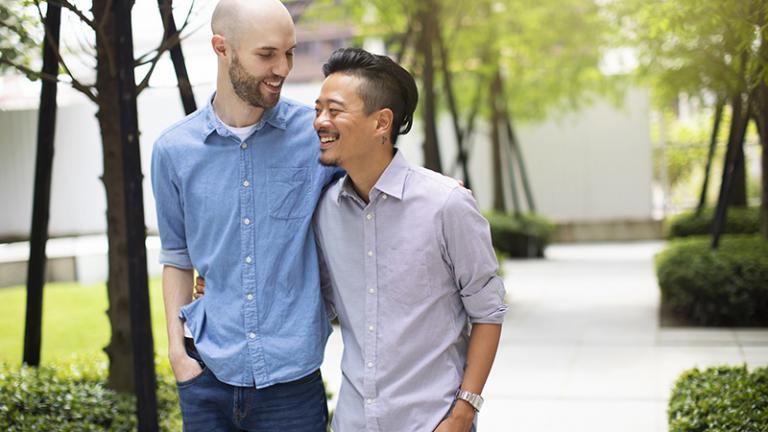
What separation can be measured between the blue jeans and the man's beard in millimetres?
611

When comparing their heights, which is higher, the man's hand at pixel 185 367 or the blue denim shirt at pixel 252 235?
the blue denim shirt at pixel 252 235

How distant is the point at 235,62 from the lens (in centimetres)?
241

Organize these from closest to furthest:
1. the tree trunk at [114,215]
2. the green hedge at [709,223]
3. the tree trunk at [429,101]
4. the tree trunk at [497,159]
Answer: the tree trunk at [114,215]
the tree trunk at [429,101]
the green hedge at [709,223]
the tree trunk at [497,159]

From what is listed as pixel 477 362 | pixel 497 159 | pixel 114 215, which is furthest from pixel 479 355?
pixel 497 159

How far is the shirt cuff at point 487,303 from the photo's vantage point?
2307mm

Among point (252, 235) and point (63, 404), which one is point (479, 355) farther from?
point (63, 404)

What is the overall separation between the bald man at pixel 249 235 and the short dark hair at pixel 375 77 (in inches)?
6.6

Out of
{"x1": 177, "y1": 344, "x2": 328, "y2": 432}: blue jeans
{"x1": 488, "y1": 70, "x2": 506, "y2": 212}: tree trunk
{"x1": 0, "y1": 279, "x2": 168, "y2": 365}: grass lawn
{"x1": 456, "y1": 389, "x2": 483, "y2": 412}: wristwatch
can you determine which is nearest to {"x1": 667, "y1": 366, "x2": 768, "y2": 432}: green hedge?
{"x1": 456, "y1": 389, "x2": 483, "y2": 412}: wristwatch

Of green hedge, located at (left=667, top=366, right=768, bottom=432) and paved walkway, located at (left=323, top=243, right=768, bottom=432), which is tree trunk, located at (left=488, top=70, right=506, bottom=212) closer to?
paved walkway, located at (left=323, top=243, right=768, bottom=432)

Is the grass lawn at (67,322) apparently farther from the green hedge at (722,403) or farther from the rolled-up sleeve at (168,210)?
the rolled-up sleeve at (168,210)

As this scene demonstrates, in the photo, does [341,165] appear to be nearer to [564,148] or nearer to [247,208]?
[247,208]

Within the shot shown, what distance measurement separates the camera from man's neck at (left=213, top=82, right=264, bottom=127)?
2482 mm

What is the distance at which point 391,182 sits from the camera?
2305 mm

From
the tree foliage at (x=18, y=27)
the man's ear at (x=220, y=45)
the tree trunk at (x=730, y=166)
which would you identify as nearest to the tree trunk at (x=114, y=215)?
the tree foliage at (x=18, y=27)
